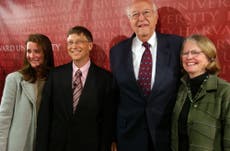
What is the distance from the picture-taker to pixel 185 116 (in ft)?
6.23

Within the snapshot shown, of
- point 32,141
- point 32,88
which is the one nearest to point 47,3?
point 32,88

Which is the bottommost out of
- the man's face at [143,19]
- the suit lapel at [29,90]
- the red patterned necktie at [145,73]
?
the suit lapel at [29,90]

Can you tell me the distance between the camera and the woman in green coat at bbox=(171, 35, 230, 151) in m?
1.77

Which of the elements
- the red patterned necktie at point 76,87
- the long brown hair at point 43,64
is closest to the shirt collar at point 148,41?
the red patterned necktie at point 76,87

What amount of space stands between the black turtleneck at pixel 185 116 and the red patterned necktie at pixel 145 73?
30 cm

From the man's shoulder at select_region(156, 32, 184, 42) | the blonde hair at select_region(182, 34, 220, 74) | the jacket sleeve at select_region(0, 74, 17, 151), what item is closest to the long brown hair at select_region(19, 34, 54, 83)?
the jacket sleeve at select_region(0, 74, 17, 151)

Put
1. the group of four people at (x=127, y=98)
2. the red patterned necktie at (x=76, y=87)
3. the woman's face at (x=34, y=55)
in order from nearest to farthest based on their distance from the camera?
1. the group of four people at (x=127, y=98)
2. the red patterned necktie at (x=76, y=87)
3. the woman's face at (x=34, y=55)

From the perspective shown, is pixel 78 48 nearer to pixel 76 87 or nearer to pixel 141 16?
pixel 76 87

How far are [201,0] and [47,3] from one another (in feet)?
5.65

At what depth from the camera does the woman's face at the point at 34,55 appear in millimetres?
2461

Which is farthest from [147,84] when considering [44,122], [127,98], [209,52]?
[44,122]

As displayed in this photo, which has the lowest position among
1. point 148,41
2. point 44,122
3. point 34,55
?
point 44,122

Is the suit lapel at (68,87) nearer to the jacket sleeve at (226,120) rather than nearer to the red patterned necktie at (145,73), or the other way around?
the red patterned necktie at (145,73)

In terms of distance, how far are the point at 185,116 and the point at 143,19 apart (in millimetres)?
775
